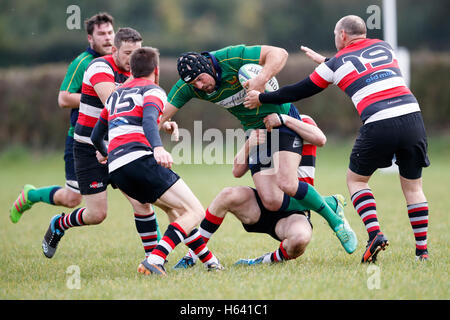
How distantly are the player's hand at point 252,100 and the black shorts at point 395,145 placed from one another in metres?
0.85

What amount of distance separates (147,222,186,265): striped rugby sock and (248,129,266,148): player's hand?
3.69ft

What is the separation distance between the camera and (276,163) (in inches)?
192

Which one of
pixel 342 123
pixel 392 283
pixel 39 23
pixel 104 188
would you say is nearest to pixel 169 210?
pixel 104 188

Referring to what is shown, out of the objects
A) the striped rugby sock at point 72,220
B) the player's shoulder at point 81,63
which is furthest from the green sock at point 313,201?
the player's shoulder at point 81,63

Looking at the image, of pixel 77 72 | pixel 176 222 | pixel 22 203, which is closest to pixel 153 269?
pixel 176 222

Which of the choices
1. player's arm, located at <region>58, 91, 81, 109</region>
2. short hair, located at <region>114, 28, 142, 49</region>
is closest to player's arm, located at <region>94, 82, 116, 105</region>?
short hair, located at <region>114, 28, 142, 49</region>

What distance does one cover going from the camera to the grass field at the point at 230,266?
3.60 metres

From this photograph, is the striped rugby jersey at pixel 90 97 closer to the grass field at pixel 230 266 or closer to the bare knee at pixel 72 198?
the bare knee at pixel 72 198

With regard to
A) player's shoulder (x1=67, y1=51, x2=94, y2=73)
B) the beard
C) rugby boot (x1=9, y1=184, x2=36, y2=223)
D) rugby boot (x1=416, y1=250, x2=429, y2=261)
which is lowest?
rugby boot (x1=416, y1=250, x2=429, y2=261)

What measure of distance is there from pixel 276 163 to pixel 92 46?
218 centimetres

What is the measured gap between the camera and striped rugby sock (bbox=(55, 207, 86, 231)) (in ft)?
17.4

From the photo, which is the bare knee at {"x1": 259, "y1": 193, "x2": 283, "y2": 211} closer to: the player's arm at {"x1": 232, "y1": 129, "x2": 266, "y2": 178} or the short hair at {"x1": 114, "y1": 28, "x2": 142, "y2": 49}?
the player's arm at {"x1": 232, "y1": 129, "x2": 266, "y2": 178}

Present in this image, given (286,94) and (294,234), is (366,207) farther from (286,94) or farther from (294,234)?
(286,94)

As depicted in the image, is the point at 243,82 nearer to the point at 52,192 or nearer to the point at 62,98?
the point at 62,98
